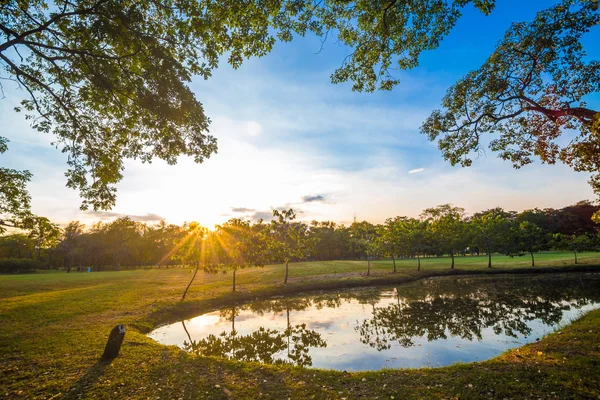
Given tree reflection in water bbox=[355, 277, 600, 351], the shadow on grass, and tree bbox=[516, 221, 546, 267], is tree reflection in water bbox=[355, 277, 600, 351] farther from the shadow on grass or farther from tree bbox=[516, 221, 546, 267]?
tree bbox=[516, 221, 546, 267]

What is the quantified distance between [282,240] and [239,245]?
9.57 meters

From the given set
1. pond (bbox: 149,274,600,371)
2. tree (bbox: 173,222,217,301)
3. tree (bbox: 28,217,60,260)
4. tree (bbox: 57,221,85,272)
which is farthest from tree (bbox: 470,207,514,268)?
tree (bbox: 57,221,85,272)

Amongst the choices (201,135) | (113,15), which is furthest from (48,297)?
(113,15)

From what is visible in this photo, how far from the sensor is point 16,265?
7375 centimetres

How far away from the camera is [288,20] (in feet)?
35.4

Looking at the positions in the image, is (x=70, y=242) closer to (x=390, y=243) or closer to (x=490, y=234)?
(x=390, y=243)

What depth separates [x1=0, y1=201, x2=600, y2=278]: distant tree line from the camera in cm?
2738

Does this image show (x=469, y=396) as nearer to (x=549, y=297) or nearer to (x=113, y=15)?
(x=113, y=15)

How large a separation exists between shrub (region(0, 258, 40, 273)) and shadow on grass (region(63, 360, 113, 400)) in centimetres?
9329

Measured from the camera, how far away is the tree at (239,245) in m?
28.1

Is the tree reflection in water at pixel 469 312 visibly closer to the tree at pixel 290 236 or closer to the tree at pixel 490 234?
the tree at pixel 290 236

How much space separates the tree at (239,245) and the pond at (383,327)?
4.55m

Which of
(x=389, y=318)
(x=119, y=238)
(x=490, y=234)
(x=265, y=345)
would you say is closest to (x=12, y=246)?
(x=119, y=238)

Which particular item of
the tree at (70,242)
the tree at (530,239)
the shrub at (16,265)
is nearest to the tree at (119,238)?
the tree at (70,242)
